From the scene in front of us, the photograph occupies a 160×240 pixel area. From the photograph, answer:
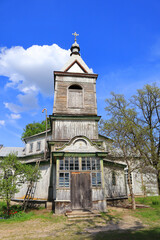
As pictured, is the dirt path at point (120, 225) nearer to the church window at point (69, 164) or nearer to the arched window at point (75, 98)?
the church window at point (69, 164)

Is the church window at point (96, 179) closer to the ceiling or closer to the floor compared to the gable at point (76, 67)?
closer to the floor

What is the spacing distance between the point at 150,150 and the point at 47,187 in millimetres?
11299

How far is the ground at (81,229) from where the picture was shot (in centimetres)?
742

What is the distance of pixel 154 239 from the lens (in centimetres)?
665

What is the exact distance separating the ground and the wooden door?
1280 millimetres

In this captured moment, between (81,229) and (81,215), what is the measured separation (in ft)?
8.10

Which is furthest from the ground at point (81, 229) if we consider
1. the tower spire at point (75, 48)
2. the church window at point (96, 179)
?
the tower spire at point (75, 48)

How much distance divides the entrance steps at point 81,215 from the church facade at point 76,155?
20.9 inches

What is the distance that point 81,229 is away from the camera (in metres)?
8.59

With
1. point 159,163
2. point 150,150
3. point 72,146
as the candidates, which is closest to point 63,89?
point 72,146

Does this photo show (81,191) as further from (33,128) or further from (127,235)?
(33,128)

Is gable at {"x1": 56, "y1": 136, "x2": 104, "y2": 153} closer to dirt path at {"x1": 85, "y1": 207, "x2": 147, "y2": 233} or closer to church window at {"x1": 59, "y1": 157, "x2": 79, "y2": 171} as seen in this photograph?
church window at {"x1": 59, "y1": 157, "x2": 79, "y2": 171}

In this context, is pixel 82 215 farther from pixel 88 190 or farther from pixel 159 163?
pixel 159 163

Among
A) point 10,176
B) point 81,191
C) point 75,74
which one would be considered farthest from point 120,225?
point 75,74
